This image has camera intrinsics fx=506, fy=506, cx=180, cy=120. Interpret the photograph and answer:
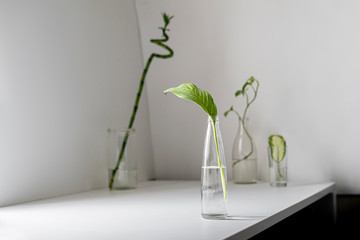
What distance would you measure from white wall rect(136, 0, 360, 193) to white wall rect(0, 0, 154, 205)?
0.40 ft

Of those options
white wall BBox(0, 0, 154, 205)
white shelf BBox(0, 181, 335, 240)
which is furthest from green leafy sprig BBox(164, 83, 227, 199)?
white wall BBox(0, 0, 154, 205)

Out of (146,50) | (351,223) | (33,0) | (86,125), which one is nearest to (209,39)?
(146,50)

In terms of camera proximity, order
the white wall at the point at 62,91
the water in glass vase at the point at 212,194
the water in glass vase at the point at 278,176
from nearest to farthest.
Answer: the water in glass vase at the point at 212,194, the white wall at the point at 62,91, the water in glass vase at the point at 278,176

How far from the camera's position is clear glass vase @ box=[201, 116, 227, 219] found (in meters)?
1.01

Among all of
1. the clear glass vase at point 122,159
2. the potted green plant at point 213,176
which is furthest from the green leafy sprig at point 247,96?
the potted green plant at point 213,176

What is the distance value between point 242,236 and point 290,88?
102cm

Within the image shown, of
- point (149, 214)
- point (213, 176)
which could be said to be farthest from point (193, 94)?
point (149, 214)

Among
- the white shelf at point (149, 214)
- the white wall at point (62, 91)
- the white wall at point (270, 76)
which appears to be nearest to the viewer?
the white shelf at point (149, 214)

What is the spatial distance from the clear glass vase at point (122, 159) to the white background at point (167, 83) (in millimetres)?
70

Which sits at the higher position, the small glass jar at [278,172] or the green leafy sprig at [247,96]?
the green leafy sprig at [247,96]

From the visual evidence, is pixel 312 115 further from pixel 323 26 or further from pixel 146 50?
pixel 146 50

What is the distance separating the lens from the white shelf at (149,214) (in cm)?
88

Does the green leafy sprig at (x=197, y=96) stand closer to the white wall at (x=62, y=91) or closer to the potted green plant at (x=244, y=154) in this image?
the white wall at (x=62, y=91)

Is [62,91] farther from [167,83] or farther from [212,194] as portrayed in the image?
[212,194]
